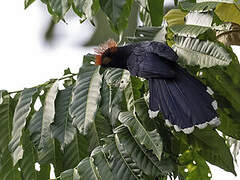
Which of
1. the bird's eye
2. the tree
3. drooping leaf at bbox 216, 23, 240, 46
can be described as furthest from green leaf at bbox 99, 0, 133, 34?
the bird's eye

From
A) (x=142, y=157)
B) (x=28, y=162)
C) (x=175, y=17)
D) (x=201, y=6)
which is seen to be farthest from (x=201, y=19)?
(x=28, y=162)

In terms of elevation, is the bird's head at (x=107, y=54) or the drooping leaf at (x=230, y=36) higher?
the drooping leaf at (x=230, y=36)

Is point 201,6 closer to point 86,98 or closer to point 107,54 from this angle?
point 86,98

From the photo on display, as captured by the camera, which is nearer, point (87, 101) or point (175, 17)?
point (87, 101)

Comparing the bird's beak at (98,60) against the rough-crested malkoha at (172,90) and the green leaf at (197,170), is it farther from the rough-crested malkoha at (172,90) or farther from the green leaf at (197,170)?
the green leaf at (197,170)

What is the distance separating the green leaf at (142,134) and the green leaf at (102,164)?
0.11 meters

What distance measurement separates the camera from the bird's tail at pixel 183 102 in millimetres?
1807

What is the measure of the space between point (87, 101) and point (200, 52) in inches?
15.2

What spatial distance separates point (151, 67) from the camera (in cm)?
205

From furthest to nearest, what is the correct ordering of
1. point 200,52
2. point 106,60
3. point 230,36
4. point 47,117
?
point 106,60 < point 230,36 < point 47,117 < point 200,52

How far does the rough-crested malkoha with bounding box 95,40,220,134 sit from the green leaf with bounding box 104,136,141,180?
0.47 ft

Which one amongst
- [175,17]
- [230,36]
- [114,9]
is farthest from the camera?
[175,17]

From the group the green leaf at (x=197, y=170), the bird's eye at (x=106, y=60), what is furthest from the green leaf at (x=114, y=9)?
the green leaf at (x=197, y=170)

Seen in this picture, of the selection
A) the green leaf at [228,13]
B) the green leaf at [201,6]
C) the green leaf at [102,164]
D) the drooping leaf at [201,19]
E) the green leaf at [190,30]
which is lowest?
the green leaf at [102,164]
